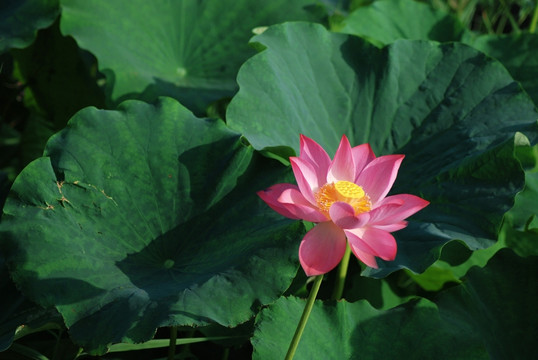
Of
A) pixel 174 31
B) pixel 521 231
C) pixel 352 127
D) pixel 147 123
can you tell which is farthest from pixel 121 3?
pixel 521 231

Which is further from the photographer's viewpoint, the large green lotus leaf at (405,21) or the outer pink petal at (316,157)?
the large green lotus leaf at (405,21)

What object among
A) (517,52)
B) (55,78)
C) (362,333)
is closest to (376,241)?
(362,333)

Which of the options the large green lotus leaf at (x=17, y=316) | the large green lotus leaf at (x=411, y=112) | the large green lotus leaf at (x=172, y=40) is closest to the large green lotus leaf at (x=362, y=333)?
the large green lotus leaf at (x=411, y=112)

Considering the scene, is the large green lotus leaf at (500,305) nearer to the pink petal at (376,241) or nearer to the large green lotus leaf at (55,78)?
the pink petal at (376,241)

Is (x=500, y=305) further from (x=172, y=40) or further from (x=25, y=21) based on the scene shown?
(x=25, y=21)

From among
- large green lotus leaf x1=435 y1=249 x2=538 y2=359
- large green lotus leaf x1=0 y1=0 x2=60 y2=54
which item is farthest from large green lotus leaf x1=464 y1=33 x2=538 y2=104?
large green lotus leaf x1=0 y1=0 x2=60 y2=54

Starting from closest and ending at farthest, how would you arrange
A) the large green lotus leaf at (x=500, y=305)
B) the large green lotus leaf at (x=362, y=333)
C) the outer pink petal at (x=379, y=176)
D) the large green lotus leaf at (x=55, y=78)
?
1. the outer pink petal at (x=379, y=176)
2. the large green lotus leaf at (x=362, y=333)
3. the large green lotus leaf at (x=500, y=305)
4. the large green lotus leaf at (x=55, y=78)
